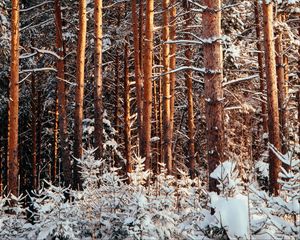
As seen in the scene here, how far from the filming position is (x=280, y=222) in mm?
4016

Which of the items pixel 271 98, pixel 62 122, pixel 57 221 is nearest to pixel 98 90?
pixel 62 122

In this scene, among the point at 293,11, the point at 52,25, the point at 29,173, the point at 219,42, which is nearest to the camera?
the point at 219,42

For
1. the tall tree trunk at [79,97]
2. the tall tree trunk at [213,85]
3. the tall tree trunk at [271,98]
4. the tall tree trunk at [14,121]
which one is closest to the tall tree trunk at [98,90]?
the tall tree trunk at [79,97]

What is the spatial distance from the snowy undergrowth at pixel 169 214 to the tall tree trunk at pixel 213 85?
0.72 metres

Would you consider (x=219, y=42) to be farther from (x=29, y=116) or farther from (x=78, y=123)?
(x=29, y=116)

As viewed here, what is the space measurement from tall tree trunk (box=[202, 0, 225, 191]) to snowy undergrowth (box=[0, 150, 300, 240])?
2.37 ft

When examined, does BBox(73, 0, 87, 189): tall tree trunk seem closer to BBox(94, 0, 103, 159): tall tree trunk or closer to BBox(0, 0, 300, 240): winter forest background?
BBox(0, 0, 300, 240): winter forest background

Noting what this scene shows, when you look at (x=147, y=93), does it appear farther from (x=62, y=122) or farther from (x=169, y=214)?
(x=169, y=214)

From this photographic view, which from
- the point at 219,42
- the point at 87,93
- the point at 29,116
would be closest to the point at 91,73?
the point at 87,93

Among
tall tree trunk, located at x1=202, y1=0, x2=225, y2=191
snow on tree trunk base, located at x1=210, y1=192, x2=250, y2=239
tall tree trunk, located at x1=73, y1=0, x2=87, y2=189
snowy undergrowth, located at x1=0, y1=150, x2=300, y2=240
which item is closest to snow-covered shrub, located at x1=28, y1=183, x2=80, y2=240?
snowy undergrowth, located at x1=0, y1=150, x2=300, y2=240

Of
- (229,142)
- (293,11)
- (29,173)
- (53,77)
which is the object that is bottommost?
(29,173)

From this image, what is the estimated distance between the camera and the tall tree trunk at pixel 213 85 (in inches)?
271

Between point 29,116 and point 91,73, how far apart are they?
5226 millimetres

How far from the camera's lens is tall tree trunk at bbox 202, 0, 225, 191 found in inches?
271
